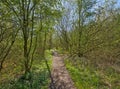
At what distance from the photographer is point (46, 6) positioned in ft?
48.9

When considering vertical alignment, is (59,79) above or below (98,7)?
below

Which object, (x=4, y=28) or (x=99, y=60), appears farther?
(x=99, y=60)

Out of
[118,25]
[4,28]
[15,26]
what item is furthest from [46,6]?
[118,25]

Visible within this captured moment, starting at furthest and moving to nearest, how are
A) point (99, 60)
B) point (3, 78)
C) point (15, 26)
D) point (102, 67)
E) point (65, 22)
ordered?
point (65, 22)
point (99, 60)
point (102, 67)
point (3, 78)
point (15, 26)

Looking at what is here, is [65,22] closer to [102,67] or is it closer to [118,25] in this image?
[118,25]

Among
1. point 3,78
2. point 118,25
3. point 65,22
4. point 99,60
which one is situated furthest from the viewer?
point 65,22

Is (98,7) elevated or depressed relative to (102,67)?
elevated

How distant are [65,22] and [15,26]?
2508 centimetres

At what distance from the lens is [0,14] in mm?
12164

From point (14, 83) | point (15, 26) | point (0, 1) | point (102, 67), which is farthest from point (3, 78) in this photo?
point (102, 67)

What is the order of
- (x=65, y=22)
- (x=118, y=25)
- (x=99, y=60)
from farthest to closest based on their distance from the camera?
(x=65, y=22) < (x=118, y=25) < (x=99, y=60)

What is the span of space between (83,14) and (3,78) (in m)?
14.5

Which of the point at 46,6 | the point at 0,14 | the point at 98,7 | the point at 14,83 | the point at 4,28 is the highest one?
the point at 98,7

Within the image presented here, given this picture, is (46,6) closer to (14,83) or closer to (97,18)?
(14,83)
